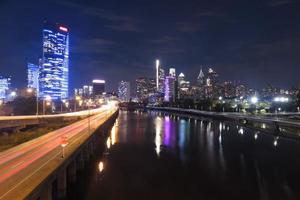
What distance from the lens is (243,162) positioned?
63219 millimetres

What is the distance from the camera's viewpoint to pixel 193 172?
54.5 m

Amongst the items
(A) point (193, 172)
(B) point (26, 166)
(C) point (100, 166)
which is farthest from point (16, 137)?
(B) point (26, 166)

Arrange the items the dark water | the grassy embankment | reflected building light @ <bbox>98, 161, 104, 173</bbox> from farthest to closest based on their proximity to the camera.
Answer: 1. the grassy embankment
2. reflected building light @ <bbox>98, 161, 104, 173</bbox>
3. the dark water

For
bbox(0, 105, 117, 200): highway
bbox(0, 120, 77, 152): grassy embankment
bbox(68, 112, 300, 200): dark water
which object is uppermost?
bbox(0, 105, 117, 200): highway

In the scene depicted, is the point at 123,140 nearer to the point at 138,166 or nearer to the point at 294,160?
the point at 138,166

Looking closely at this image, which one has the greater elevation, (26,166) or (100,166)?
(26,166)

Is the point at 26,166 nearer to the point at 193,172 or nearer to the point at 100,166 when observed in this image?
the point at 100,166

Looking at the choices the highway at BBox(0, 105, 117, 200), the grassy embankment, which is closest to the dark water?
the highway at BBox(0, 105, 117, 200)

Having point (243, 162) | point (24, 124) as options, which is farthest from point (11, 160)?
point (24, 124)

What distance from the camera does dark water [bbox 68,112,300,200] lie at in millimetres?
42312

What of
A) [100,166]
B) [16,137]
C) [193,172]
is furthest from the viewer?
[16,137]

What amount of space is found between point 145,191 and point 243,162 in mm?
25549

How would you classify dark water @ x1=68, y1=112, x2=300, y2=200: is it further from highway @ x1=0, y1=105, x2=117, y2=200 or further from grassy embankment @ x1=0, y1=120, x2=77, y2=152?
grassy embankment @ x1=0, y1=120, x2=77, y2=152

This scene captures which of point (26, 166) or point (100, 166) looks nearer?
point (26, 166)
